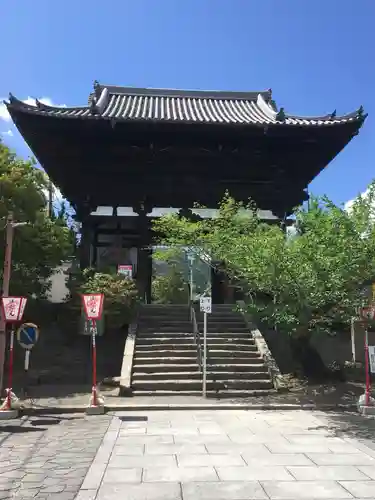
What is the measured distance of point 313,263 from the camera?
10.4 metres

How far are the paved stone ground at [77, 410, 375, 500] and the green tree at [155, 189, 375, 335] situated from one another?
2.43 meters

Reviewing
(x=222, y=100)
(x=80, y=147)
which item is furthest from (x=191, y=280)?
(x=222, y=100)

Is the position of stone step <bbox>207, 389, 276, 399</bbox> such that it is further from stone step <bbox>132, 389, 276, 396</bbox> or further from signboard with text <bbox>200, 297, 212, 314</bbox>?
signboard with text <bbox>200, 297, 212, 314</bbox>

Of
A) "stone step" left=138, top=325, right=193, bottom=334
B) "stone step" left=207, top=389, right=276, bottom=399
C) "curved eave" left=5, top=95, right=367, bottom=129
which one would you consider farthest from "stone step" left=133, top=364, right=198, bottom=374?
"curved eave" left=5, top=95, right=367, bottom=129

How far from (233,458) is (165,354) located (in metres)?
7.43

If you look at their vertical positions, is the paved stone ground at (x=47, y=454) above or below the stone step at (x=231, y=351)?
below

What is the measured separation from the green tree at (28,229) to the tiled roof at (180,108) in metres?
3.56

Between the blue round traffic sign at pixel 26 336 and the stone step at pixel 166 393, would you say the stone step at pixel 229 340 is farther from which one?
the blue round traffic sign at pixel 26 336

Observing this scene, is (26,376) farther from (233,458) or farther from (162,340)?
(233,458)

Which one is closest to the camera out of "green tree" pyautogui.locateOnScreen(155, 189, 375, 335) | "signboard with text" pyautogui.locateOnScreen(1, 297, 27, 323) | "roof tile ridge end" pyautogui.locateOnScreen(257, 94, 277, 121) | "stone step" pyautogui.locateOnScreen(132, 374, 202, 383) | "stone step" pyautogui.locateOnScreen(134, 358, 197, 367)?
"green tree" pyautogui.locateOnScreen(155, 189, 375, 335)

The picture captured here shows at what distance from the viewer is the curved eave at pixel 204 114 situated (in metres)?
16.8

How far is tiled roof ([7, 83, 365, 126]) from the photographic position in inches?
674

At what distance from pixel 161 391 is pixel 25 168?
7.50 metres

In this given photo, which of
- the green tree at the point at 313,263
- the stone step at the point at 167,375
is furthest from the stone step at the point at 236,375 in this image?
the green tree at the point at 313,263
